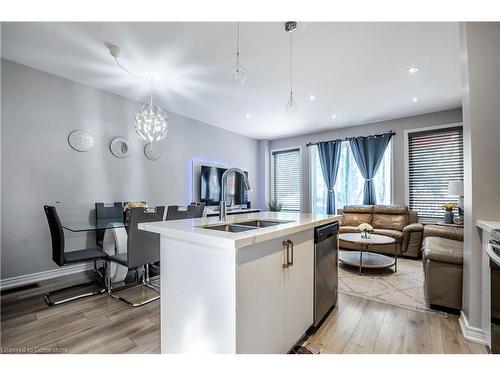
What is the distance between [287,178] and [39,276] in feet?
17.6

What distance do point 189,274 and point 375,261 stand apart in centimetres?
304

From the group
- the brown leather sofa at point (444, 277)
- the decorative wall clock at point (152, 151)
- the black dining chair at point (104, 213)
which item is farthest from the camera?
the decorative wall clock at point (152, 151)

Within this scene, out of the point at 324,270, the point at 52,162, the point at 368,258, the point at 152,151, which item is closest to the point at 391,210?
the point at 368,258

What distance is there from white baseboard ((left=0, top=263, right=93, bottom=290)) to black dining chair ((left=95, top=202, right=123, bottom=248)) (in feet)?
1.40

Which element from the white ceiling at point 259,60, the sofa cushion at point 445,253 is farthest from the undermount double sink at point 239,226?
the white ceiling at point 259,60

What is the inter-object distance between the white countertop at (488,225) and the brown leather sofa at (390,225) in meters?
2.17

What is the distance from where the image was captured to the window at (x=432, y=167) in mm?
4336

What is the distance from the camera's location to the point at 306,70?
9.69ft

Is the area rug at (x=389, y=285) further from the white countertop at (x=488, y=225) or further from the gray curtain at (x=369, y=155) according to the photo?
the gray curtain at (x=369, y=155)

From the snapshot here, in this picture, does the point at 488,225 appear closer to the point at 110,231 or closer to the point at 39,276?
the point at 110,231

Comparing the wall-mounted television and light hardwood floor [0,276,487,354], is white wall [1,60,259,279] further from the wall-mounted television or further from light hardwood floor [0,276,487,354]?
the wall-mounted television

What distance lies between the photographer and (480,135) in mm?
1777
